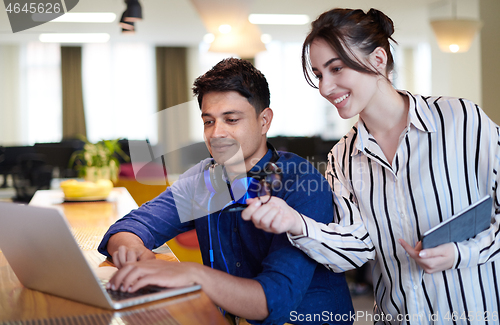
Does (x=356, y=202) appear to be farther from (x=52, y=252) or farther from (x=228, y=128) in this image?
(x=52, y=252)

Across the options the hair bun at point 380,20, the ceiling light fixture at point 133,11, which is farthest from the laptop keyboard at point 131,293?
the ceiling light fixture at point 133,11

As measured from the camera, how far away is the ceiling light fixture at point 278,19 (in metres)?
6.48

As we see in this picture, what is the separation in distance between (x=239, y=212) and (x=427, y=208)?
0.48 m

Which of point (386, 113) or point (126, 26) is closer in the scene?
point (386, 113)

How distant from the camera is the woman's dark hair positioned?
43.7 inches

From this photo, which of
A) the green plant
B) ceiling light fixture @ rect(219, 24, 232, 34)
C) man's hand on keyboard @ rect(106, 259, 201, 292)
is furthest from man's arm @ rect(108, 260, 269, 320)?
ceiling light fixture @ rect(219, 24, 232, 34)

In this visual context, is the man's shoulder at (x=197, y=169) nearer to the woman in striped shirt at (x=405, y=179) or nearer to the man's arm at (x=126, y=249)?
the man's arm at (x=126, y=249)

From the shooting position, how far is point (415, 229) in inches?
45.0

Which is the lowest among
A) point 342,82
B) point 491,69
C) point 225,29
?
point 342,82

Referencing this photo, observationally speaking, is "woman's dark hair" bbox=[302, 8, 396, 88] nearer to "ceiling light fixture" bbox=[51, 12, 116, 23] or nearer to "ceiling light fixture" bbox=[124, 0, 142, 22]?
"ceiling light fixture" bbox=[124, 0, 142, 22]

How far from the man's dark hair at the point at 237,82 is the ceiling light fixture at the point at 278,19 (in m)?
5.37

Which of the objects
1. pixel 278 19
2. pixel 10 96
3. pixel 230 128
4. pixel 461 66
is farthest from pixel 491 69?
pixel 10 96

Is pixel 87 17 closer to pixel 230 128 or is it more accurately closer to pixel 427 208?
pixel 230 128

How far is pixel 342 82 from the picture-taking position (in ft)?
3.66
